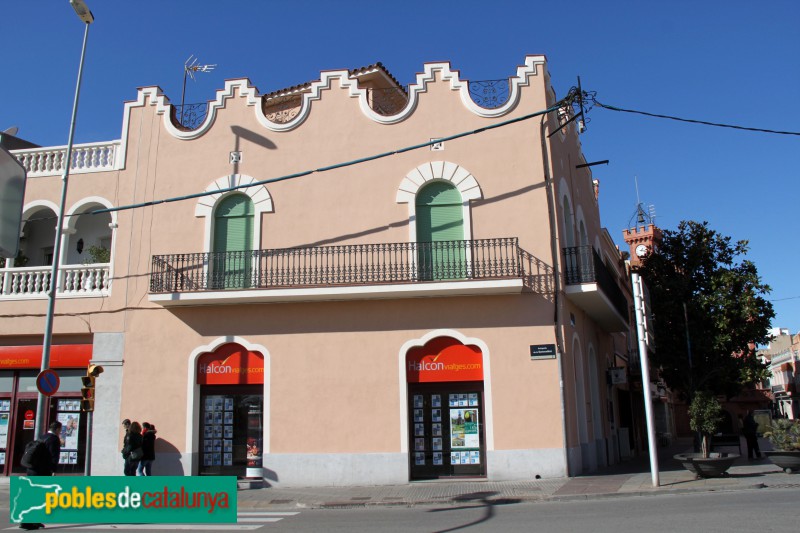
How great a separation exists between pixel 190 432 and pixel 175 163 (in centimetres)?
695

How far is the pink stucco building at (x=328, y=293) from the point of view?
15375 mm

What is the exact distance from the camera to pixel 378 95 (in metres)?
18.9

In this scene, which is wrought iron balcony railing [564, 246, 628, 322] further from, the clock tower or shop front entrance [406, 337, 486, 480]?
the clock tower

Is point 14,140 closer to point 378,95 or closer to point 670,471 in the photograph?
point 378,95

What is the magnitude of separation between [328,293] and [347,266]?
2.99 feet

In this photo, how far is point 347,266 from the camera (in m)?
16.0

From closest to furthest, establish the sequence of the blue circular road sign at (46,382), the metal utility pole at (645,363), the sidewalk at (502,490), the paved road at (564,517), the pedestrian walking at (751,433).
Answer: the paved road at (564,517) < the sidewalk at (502,490) < the blue circular road sign at (46,382) < the metal utility pole at (645,363) < the pedestrian walking at (751,433)

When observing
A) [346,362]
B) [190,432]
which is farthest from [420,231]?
[190,432]

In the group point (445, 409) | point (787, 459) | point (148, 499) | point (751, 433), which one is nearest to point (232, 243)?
point (445, 409)

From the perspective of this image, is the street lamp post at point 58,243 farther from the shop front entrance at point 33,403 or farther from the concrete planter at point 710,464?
the concrete planter at point 710,464

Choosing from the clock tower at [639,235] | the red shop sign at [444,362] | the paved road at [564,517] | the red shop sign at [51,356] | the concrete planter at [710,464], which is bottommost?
the paved road at [564,517]

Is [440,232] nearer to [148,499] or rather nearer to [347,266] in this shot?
[347,266]

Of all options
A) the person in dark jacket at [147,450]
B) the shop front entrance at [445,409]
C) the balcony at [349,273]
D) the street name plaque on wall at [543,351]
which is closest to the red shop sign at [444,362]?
the shop front entrance at [445,409]

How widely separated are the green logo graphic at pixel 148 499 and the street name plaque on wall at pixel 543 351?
28.4ft
